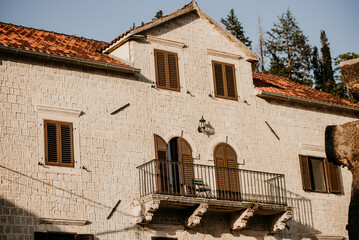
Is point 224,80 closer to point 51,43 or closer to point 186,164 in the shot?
point 186,164

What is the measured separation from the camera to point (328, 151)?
13008mm

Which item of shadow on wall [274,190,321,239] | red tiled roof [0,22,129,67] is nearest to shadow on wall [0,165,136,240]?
red tiled roof [0,22,129,67]

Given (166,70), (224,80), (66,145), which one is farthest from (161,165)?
(224,80)

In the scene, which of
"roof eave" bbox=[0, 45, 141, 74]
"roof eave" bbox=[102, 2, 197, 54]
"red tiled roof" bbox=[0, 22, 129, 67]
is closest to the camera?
"roof eave" bbox=[0, 45, 141, 74]

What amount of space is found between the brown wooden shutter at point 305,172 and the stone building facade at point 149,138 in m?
0.16

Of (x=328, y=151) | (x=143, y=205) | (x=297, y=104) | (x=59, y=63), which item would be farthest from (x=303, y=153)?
(x=328, y=151)

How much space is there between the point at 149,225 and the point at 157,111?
12.8 feet

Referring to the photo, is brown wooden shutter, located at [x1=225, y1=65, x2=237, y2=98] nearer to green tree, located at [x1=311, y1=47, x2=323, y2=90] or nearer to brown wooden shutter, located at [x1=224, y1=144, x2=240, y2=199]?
brown wooden shutter, located at [x1=224, y1=144, x2=240, y2=199]

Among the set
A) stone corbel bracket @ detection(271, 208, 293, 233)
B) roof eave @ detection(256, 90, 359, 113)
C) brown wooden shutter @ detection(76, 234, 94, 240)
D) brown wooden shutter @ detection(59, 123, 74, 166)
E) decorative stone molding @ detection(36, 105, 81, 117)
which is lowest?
brown wooden shutter @ detection(76, 234, 94, 240)

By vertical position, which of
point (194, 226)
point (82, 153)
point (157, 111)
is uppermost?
point (157, 111)

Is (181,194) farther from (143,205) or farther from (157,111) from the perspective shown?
(157,111)

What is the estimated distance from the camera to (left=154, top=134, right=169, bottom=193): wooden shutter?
20.6 metres

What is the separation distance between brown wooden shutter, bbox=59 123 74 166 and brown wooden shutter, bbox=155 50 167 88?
4030mm

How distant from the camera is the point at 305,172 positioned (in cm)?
2488
